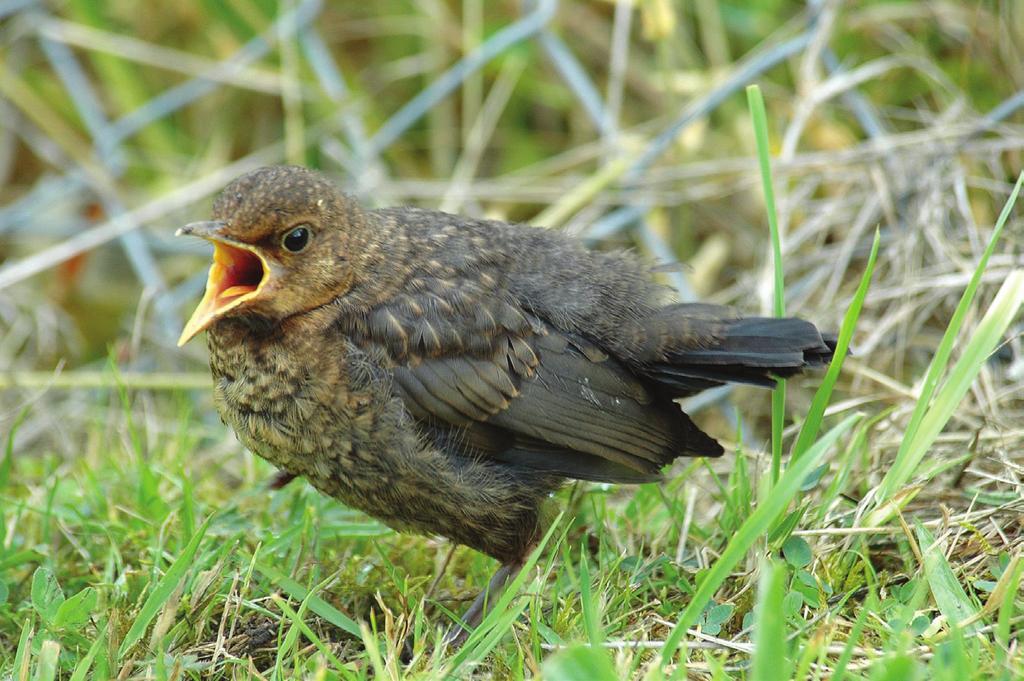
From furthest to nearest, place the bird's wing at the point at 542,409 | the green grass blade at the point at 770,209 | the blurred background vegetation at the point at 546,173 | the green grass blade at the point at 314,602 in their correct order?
the blurred background vegetation at the point at 546,173 → the bird's wing at the point at 542,409 → the green grass blade at the point at 770,209 → the green grass blade at the point at 314,602

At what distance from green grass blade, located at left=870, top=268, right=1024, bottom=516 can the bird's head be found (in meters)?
1.25

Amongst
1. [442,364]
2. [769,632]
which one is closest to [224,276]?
[442,364]

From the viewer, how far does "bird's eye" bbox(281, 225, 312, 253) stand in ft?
8.60

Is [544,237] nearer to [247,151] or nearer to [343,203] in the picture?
[343,203]

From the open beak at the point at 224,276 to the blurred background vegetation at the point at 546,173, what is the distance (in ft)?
1.38

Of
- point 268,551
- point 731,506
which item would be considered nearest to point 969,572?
point 731,506

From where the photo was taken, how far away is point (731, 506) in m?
2.57

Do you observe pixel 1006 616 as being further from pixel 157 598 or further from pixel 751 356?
pixel 157 598

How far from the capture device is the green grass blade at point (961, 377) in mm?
2098

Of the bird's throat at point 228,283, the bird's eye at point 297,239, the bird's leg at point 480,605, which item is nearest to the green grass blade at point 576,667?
the bird's leg at point 480,605

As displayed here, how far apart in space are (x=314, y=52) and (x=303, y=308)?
7.60ft

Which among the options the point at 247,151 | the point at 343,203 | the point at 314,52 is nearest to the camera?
the point at 343,203

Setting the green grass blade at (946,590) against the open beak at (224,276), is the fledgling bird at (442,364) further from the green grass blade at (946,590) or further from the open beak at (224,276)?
the green grass blade at (946,590)

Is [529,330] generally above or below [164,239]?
above
